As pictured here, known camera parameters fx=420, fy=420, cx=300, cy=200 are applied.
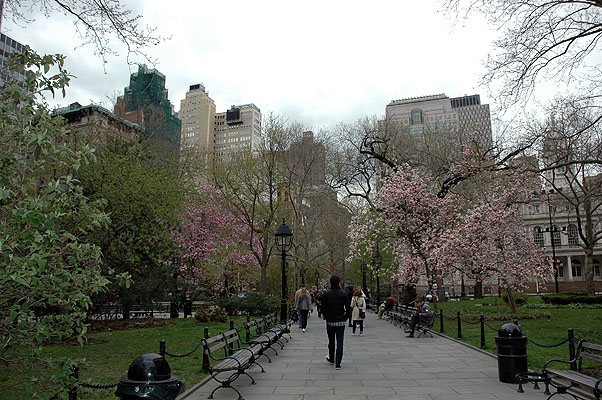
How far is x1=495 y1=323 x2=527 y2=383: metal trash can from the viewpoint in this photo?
7.43 meters

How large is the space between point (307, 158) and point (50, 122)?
90.3 ft

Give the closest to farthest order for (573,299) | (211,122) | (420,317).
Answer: (420,317)
(573,299)
(211,122)

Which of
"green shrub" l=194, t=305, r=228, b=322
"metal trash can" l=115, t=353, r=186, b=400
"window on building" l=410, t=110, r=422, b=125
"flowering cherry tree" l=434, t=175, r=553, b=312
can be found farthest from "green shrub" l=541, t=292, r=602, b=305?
"metal trash can" l=115, t=353, r=186, b=400

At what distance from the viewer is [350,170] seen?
3319 cm

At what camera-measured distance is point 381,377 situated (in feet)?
27.0

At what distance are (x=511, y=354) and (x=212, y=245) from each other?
25145mm

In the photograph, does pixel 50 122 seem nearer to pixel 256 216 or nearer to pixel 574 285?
pixel 256 216

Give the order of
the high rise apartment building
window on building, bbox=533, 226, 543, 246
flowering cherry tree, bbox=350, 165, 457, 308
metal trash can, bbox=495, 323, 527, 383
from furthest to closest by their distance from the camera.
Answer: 1. the high rise apartment building
2. window on building, bbox=533, 226, 543, 246
3. flowering cherry tree, bbox=350, 165, 457, 308
4. metal trash can, bbox=495, 323, 527, 383

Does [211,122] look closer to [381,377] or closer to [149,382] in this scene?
[381,377]

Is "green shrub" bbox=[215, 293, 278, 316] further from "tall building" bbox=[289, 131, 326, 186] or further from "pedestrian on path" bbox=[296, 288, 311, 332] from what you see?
"tall building" bbox=[289, 131, 326, 186]

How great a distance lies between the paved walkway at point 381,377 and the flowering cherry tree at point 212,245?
1768 cm

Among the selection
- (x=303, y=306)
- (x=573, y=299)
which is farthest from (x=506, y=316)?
(x=573, y=299)

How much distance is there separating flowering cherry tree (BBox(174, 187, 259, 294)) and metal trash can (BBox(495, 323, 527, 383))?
71.7ft

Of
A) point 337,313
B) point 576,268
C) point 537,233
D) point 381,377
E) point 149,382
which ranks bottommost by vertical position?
point 381,377
